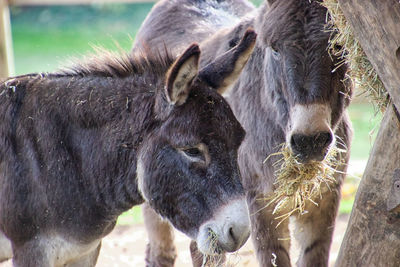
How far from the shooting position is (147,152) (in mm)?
3062

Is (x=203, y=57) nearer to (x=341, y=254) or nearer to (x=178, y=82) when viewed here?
(x=178, y=82)

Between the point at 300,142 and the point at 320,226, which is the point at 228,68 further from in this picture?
the point at 320,226

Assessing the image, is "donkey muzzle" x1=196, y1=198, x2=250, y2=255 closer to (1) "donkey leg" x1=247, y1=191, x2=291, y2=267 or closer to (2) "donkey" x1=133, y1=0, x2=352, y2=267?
(2) "donkey" x1=133, y1=0, x2=352, y2=267

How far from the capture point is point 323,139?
3320 mm

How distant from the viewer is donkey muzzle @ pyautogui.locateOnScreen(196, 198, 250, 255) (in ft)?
9.29

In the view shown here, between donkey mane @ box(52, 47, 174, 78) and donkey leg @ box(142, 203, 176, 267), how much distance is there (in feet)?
5.89

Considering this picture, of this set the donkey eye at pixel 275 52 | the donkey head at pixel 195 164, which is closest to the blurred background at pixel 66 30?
the donkey eye at pixel 275 52

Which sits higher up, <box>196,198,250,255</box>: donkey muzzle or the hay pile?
the hay pile

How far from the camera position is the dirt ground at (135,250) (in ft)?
17.6

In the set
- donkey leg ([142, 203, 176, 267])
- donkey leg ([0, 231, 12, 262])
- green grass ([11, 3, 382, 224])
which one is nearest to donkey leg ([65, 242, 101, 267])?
donkey leg ([0, 231, 12, 262])

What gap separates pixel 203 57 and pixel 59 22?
10.8 metres

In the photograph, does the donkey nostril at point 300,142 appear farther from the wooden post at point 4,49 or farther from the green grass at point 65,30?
the green grass at point 65,30

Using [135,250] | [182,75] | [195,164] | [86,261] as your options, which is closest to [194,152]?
[195,164]

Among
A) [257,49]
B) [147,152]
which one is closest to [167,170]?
[147,152]
